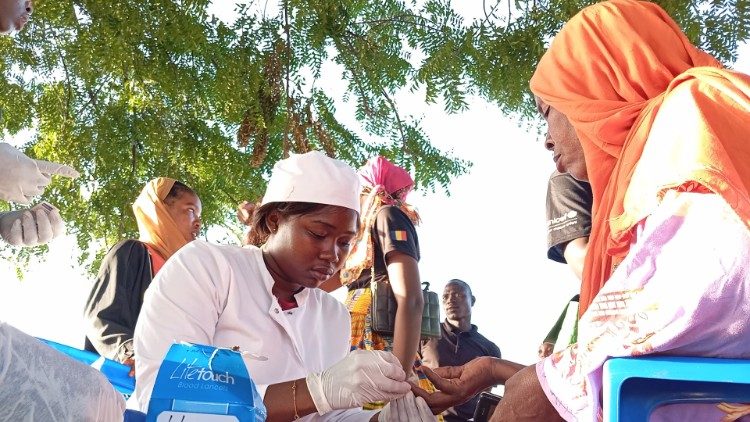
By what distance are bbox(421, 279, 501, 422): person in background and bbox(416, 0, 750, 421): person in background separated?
5.16 m

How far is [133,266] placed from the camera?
4625 millimetres

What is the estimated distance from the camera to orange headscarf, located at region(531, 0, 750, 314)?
2.03 meters

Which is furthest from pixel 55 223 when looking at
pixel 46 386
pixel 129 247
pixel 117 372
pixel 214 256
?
pixel 129 247

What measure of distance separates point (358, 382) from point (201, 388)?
2.22 ft

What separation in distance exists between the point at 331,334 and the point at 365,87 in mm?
3548

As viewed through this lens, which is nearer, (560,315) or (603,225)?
(603,225)

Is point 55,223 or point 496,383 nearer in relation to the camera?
point 496,383

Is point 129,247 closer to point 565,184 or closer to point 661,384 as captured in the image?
point 565,184

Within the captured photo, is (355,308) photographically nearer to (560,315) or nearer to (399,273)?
(399,273)

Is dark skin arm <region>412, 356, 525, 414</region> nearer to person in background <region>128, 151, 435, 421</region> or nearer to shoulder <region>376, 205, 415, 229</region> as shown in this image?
person in background <region>128, 151, 435, 421</region>

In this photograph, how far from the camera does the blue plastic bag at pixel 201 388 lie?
5.56 ft

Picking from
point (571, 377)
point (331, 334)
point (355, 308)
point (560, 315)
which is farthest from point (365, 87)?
point (571, 377)

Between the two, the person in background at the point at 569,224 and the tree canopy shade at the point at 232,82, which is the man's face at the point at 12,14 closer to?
the person in background at the point at 569,224

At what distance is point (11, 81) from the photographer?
729cm
